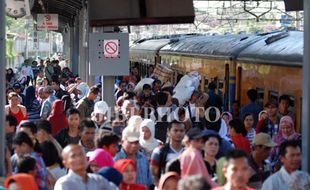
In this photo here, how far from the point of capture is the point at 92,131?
9094 mm

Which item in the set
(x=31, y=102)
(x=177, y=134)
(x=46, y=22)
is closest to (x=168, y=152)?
(x=177, y=134)

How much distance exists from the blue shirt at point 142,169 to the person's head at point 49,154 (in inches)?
23.7

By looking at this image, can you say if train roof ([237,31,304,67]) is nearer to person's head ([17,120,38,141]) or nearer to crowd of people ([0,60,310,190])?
crowd of people ([0,60,310,190])

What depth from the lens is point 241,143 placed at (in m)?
9.95

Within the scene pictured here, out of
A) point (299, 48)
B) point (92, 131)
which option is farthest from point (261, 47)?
point (92, 131)

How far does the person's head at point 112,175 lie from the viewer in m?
6.90

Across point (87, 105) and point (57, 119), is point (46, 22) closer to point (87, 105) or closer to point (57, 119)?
point (87, 105)

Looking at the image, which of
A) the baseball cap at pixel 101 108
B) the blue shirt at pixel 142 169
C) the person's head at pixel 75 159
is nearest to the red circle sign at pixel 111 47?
the baseball cap at pixel 101 108

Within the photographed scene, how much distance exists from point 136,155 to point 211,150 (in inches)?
29.5

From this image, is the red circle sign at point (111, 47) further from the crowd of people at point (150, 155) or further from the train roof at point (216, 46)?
the train roof at point (216, 46)

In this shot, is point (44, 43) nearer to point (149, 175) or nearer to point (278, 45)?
point (278, 45)

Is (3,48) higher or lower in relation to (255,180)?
higher

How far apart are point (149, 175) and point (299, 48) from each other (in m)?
5.73

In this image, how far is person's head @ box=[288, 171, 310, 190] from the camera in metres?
7.29
